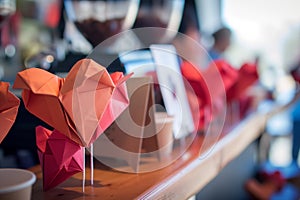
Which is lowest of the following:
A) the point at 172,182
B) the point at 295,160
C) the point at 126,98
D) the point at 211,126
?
the point at 295,160

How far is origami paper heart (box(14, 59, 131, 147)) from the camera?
0.66 metres

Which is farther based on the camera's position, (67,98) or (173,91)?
(173,91)

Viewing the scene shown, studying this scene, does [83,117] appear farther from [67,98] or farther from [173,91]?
[173,91]

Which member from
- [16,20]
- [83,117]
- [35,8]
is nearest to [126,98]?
[83,117]

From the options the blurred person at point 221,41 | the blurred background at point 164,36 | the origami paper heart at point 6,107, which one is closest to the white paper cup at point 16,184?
the origami paper heart at point 6,107

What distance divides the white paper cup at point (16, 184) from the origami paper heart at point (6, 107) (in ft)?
0.23

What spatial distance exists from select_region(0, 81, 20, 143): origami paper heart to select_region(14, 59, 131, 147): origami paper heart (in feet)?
0.07

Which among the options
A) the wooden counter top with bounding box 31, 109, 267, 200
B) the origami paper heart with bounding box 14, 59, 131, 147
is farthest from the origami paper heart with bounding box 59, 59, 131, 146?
the wooden counter top with bounding box 31, 109, 267, 200

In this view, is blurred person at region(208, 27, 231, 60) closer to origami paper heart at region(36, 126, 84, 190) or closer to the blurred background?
the blurred background

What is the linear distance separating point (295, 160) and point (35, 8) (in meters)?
2.45

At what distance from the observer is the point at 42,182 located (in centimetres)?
80

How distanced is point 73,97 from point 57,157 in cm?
13

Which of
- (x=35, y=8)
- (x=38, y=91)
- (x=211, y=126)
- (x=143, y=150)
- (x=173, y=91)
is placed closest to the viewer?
(x=38, y=91)

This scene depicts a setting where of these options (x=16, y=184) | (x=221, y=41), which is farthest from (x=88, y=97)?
(x=221, y=41)
